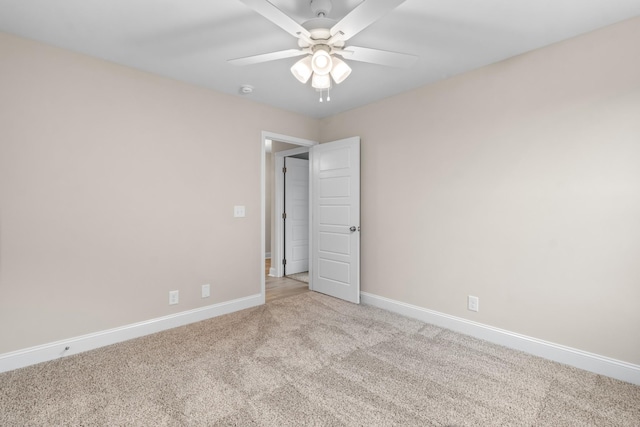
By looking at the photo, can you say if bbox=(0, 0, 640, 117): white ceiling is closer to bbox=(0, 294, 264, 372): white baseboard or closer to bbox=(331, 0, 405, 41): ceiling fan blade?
bbox=(331, 0, 405, 41): ceiling fan blade

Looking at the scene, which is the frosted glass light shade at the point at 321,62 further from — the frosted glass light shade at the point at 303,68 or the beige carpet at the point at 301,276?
the beige carpet at the point at 301,276

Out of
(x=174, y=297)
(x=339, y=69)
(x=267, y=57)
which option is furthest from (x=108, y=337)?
(x=339, y=69)

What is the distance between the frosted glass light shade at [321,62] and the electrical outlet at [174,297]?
247 cm

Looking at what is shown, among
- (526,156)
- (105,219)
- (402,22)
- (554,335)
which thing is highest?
(402,22)

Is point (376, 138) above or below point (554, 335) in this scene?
above

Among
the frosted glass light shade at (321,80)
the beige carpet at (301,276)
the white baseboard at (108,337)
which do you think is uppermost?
the frosted glass light shade at (321,80)

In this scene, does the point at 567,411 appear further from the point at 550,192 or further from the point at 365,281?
the point at 365,281

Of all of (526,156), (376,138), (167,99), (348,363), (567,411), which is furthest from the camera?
(376,138)

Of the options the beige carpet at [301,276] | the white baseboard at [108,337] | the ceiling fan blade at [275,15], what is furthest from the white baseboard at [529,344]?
the ceiling fan blade at [275,15]

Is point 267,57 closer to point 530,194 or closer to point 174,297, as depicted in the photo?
point 530,194

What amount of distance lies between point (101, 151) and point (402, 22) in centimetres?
261

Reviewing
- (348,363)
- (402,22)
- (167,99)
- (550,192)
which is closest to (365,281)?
(348,363)

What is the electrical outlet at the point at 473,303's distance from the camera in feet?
9.07

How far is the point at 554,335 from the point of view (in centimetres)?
235
